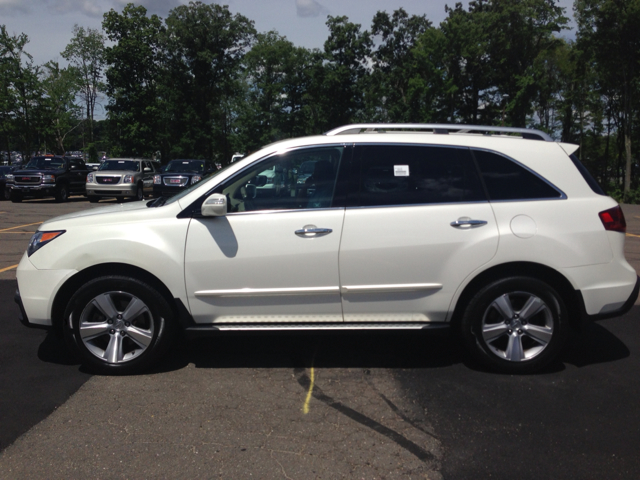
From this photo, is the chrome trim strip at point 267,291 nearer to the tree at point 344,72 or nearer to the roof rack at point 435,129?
the roof rack at point 435,129

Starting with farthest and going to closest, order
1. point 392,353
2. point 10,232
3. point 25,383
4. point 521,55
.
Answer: point 521,55, point 10,232, point 392,353, point 25,383

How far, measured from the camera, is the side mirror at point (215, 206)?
4.09 meters

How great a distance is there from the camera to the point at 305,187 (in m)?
4.34

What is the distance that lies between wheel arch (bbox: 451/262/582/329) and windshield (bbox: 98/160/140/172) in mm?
20981

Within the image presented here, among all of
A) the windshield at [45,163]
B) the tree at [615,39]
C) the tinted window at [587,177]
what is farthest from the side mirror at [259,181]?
the tree at [615,39]

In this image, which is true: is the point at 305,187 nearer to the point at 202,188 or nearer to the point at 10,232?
the point at 202,188

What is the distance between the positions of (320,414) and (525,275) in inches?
73.1

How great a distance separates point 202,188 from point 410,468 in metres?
2.48

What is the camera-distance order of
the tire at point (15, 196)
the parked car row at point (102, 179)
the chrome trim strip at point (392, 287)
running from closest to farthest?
1. the chrome trim strip at point (392, 287)
2. the parked car row at point (102, 179)
3. the tire at point (15, 196)

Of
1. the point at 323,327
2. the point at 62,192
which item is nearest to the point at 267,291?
the point at 323,327

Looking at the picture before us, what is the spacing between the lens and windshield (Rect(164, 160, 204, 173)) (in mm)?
22156

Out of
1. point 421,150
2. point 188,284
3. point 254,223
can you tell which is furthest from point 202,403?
point 421,150

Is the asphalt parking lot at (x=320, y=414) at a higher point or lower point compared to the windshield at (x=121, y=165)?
lower

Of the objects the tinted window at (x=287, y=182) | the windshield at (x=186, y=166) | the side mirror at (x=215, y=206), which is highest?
the windshield at (x=186, y=166)
